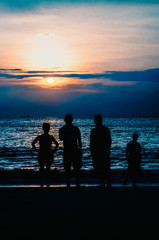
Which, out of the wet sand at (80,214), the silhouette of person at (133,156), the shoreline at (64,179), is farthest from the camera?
the shoreline at (64,179)

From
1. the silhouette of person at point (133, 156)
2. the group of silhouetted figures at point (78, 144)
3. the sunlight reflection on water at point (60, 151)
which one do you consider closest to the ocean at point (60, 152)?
the sunlight reflection on water at point (60, 151)

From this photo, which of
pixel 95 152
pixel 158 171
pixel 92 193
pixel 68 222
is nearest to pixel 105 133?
pixel 95 152

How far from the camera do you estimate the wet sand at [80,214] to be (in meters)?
3.68

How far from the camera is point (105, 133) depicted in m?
6.88

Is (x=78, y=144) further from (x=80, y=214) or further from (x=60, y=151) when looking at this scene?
(x=60, y=151)

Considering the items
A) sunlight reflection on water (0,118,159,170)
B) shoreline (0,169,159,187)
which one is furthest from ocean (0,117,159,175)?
shoreline (0,169,159,187)

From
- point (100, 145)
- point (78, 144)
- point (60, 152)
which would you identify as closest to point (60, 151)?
point (60, 152)

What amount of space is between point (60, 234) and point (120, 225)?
0.93m

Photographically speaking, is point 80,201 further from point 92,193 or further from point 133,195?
point 133,195

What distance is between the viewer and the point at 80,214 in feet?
14.7

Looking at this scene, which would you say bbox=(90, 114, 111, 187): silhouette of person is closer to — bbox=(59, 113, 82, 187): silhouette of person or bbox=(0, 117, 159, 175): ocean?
bbox=(59, 113, 82, 187): silhouette of person

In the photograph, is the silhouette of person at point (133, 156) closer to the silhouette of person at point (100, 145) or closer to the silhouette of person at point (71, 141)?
the silhouette of person at point (100, 145)

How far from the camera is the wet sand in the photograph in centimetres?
368

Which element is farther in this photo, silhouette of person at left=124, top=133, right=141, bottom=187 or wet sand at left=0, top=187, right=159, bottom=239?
silhouette of person at left=124, top=133, right=141, bottom=187
